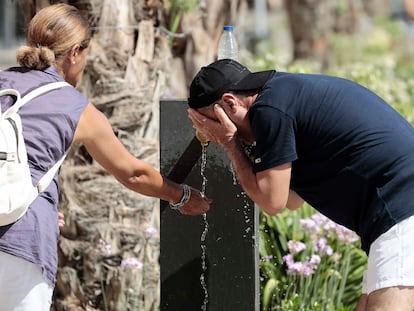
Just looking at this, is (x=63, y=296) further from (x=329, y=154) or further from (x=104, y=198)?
(x=329, y=154)

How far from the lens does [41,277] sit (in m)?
3.76

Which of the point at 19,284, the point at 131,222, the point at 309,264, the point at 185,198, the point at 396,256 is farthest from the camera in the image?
the point at 131,222

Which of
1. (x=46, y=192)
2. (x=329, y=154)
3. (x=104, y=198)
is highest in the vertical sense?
(x=329, y=154)

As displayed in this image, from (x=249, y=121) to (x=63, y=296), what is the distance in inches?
96.1

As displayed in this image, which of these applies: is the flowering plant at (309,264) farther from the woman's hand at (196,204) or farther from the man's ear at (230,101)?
the man's ear at (230,101)

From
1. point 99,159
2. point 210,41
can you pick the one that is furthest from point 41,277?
point 210,41

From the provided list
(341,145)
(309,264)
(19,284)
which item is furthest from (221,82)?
(309,264)

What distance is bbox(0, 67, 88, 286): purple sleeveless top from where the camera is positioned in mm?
3713

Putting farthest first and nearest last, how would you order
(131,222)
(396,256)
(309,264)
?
(131,222)
(309,264)
(396,256)

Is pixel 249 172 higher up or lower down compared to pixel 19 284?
higher up

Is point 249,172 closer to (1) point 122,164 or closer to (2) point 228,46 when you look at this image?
(1) point 122,164

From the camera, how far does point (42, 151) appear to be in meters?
3.78

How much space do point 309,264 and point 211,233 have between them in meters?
0.99

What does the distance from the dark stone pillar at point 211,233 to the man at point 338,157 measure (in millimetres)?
906
